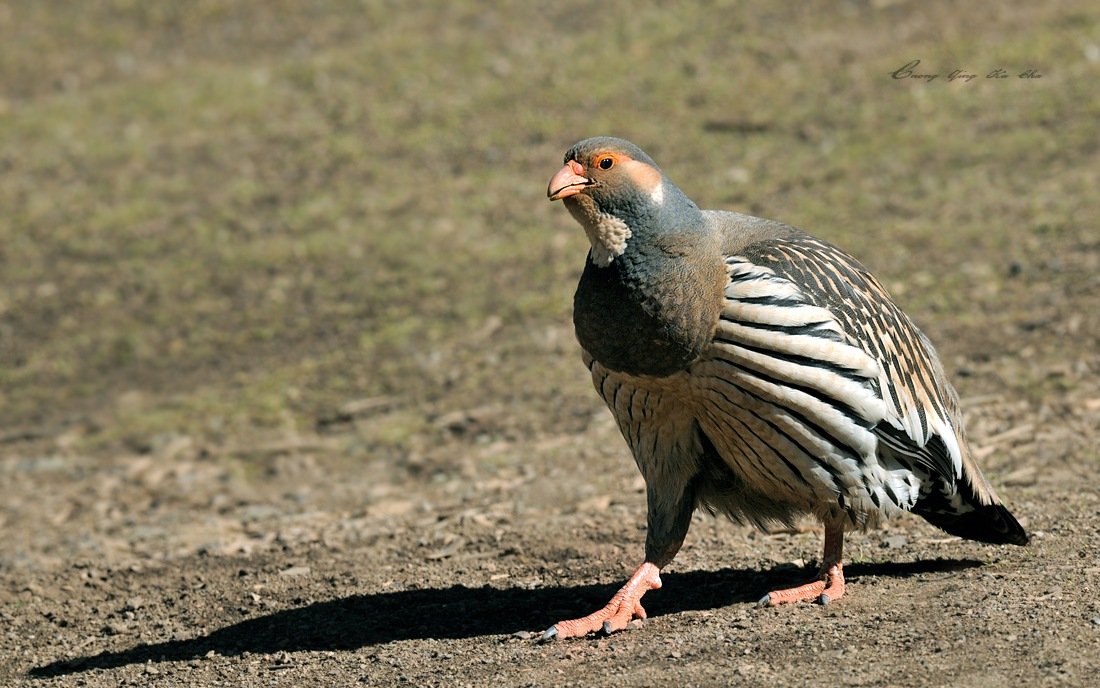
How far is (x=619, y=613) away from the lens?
19.7ft

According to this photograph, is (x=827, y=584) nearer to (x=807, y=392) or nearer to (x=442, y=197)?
(x=807, y=392)

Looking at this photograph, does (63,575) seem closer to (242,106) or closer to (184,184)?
(184,184)

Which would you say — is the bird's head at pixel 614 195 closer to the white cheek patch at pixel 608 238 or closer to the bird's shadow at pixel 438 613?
the white cheek patch at pixel 608 238

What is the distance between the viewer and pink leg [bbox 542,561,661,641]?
5.91m

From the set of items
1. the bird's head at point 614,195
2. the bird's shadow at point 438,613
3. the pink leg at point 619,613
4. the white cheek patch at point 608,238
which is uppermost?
the bird's head at point 614,195

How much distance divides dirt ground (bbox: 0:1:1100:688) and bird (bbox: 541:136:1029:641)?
0.46m

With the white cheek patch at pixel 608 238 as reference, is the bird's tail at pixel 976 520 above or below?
below

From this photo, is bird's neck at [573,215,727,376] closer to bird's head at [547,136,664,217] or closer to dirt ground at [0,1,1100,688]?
bird's head at [547,136,664,217]

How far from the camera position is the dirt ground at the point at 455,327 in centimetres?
615

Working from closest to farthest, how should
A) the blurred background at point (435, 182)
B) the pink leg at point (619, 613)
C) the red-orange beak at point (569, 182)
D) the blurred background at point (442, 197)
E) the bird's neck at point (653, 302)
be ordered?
the bird's neck at point (653, 302) → the red-orange beak at point (569, 182) → the pink leg at point (619, 613) → the blurred background at point (442, 197) → the blurred background at point (435, 182)

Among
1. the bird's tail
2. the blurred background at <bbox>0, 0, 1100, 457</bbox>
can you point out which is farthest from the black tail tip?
the blurred background at <bbox>0, 0, 1100, 457</bbox>

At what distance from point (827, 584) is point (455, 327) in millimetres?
5766

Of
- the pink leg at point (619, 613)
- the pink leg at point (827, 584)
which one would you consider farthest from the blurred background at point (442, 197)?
the pink leg at point (827, 584)

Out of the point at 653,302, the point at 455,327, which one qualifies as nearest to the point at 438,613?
the point at 653,302
